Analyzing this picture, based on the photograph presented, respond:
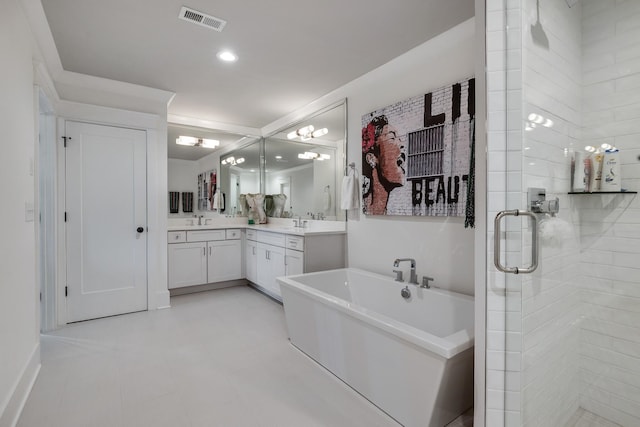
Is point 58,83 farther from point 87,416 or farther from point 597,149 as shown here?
point 597,149

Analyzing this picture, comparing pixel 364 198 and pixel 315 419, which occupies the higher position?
pixel 364 198

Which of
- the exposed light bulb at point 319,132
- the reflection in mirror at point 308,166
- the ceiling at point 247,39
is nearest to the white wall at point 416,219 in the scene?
the ceiling at point 247,39

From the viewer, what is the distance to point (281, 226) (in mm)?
4645

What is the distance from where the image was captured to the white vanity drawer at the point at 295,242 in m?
3.21

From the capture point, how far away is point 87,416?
5.74ft

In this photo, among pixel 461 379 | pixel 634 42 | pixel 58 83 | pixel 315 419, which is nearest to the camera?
pixel 634 42

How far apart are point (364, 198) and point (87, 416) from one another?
2.57 meters

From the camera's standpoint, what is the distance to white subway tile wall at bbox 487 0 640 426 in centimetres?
130

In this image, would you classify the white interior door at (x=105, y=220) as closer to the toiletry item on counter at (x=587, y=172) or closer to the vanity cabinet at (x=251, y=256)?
the vanity cabinet at (x=251, y=256)

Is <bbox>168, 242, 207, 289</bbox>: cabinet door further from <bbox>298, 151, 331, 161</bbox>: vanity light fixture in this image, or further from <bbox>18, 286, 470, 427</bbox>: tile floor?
<bbox>298, 151, 331, 161</bbox>: vanity light fixture

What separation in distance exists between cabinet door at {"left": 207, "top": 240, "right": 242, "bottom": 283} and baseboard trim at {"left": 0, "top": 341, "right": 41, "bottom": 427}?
2.14 meters

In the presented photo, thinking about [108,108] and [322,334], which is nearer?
[322,334]

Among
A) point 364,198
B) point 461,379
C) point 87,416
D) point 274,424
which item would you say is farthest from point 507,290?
point 87,416

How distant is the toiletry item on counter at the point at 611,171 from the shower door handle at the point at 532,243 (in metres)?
0.52
